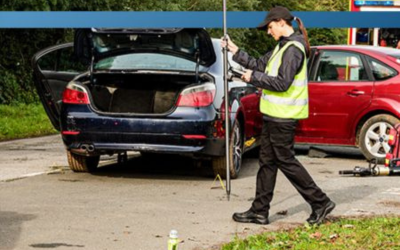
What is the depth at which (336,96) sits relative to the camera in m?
13.9

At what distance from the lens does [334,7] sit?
194ft

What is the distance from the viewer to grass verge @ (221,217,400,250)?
7.61 metres

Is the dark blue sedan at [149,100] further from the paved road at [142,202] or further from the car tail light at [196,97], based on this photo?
the paved road at [142,202]

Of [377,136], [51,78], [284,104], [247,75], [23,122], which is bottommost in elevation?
[23,122]

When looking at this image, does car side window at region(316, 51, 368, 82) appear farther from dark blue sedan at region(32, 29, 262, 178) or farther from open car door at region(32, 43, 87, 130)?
open car door at region(32, 43, 87, 130)

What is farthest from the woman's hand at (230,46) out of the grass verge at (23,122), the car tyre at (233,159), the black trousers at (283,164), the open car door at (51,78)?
the grass verge at (23,122)

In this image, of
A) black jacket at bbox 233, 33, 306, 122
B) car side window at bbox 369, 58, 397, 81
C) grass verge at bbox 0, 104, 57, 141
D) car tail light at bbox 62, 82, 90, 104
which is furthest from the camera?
grass verge at bbox 0, 104, 57, 141

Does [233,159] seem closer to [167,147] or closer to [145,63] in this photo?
[167,147]

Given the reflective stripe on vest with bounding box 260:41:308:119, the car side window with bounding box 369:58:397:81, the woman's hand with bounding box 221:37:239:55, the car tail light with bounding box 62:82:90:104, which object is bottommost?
the car side window with bounding box 369:58:397:81

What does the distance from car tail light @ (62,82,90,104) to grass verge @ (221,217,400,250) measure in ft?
12.8

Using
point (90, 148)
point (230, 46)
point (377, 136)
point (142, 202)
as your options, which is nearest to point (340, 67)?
point (377, 136)

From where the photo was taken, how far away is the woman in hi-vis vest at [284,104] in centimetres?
851

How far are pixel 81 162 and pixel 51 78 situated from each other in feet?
5.51

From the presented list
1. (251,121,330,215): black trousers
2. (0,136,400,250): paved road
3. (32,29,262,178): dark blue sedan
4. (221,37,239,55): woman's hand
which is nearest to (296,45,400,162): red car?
(0,136,400,250): paved road
